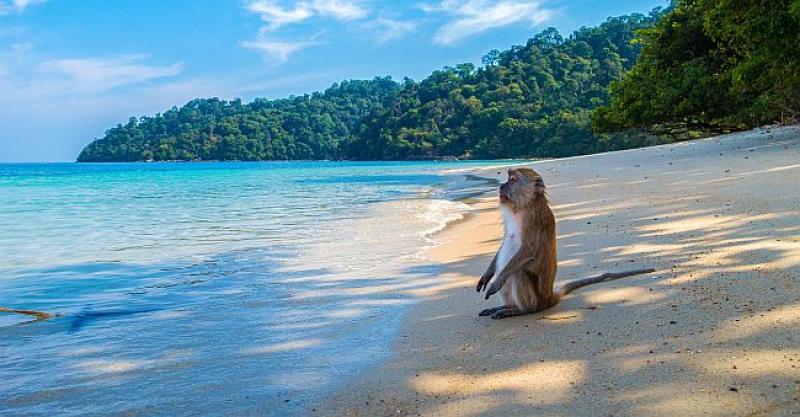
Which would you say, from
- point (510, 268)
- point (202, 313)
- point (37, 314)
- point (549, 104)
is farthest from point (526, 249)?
point (549, 104)

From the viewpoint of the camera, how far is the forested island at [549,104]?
17391mm

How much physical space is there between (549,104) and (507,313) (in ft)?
255

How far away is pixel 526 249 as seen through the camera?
3.88m

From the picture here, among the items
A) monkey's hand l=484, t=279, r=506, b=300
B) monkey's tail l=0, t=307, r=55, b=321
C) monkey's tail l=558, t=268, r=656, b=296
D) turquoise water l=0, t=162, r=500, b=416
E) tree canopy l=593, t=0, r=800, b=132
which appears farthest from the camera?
tree canopy l=593, t=0, r=800, b=132

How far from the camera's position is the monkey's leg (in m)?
3.95

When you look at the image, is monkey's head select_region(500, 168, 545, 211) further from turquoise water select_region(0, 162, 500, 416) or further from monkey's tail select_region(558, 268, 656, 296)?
turquoise water select_region(0, 162, 500, 416)

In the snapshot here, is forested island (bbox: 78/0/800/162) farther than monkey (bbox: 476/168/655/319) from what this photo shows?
Yes

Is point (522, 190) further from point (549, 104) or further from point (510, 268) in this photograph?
point (549, 104)

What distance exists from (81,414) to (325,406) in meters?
1.15

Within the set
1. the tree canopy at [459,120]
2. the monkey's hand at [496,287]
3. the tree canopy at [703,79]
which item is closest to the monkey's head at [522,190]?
the monkey's hand at [496,287]

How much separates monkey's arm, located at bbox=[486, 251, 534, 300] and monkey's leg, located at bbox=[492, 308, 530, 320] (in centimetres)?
15

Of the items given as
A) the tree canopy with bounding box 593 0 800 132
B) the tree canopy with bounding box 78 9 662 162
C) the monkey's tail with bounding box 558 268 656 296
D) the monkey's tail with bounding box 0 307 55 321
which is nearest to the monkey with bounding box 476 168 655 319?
the monkey's tail with bounding box 558 268 656 296

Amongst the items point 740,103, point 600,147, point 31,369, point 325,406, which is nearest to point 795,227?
point 325,406

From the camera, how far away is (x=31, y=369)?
369 cm
